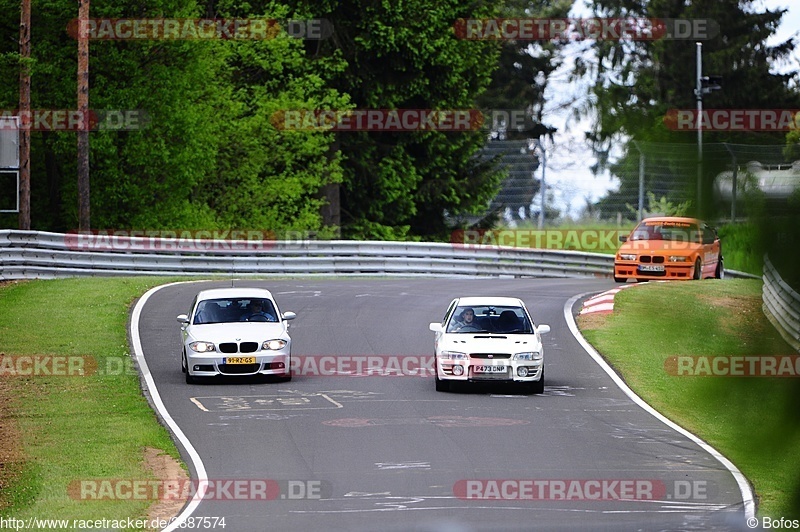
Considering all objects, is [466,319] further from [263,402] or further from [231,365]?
[231,365]

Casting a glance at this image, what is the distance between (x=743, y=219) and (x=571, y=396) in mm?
16950

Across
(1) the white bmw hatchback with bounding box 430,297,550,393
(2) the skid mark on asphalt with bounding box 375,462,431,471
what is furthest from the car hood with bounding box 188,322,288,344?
(2) the skid mark on asphalt with bounding box 375,462,431,471

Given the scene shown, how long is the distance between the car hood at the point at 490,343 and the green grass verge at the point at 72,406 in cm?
469

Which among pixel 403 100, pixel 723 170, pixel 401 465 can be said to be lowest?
pixel 401 465

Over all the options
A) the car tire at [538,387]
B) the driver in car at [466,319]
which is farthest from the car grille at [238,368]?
the car tire at [538,387]

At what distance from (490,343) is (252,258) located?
16.8 meters

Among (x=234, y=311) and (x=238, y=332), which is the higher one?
(x=234, y=311)

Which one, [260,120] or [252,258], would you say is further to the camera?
[260,120]

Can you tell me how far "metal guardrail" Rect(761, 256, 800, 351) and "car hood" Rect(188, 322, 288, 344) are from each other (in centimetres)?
1782

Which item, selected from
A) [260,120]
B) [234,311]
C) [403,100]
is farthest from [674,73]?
[403,100]

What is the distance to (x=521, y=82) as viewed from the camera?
69.2m

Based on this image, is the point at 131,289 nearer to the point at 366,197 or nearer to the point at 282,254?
the point at 282,254

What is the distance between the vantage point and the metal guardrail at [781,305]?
8.52 feet

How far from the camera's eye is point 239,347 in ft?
66.6
